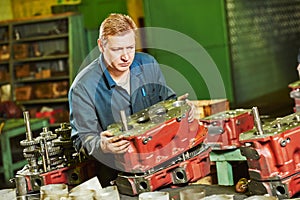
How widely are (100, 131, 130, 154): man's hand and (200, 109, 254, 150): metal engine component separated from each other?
0.57 meters

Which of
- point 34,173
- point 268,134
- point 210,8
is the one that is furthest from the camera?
point 210,8

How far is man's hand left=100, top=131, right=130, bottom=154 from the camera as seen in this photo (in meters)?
2.80

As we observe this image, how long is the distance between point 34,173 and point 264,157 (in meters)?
1.21

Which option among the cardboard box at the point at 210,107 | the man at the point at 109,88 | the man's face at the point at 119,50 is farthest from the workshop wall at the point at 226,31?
the man's face at the point at 119,50

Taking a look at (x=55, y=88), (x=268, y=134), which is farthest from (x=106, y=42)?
(x=55, y=88)

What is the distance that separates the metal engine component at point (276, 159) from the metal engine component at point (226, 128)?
529 millimetres

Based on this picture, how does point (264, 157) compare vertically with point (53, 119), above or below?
above

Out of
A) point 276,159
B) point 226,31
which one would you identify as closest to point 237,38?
point 226,31

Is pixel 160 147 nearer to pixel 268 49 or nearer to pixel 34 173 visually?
pixel 34 173

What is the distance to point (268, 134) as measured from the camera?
2580 millimetres

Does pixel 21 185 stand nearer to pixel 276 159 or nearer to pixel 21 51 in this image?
pixel 276 159

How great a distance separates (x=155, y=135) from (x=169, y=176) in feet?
0.81

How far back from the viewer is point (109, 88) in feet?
10.2

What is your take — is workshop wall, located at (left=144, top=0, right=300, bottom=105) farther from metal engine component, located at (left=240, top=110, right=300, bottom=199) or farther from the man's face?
metal engine component, located at (left=240, top=110, right=300, bottom=199)
